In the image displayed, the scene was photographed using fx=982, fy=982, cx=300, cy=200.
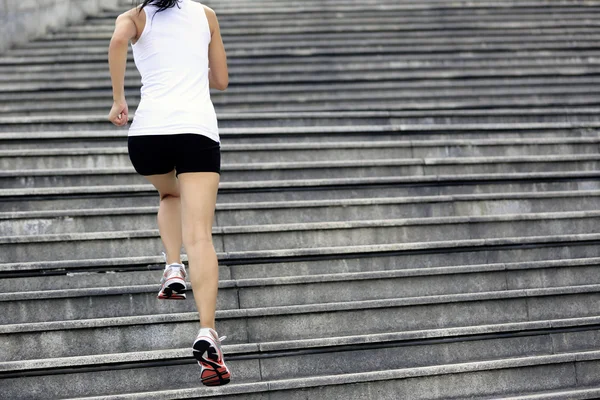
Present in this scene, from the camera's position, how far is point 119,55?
387cm

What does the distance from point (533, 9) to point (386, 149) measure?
5165 millimetres

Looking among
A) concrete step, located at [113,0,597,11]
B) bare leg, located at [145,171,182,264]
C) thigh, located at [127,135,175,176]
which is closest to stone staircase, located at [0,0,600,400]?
bare leg, located at [145,171,182,264]

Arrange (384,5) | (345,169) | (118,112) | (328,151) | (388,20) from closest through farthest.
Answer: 1. (118,112)
2. (345,169)
3. (328,151)
4. (388,20)
5. (384,5)

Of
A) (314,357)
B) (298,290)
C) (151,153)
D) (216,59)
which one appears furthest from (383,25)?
(151,153)

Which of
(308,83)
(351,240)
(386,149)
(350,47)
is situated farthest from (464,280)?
(350,47)

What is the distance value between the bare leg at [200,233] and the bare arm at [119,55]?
0.43m

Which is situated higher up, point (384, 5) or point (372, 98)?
point (384, 5)

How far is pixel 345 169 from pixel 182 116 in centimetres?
290

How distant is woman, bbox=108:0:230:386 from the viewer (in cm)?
377

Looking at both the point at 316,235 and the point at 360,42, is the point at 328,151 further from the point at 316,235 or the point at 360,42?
the point at 360,42

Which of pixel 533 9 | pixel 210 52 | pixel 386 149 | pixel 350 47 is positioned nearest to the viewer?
pixel 210 52

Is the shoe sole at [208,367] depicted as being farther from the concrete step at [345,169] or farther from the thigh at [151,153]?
the concrete step at [345,169]

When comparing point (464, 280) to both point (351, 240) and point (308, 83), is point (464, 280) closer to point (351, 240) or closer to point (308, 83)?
point (351, 240)

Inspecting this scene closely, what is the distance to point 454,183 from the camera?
21.0 feet
